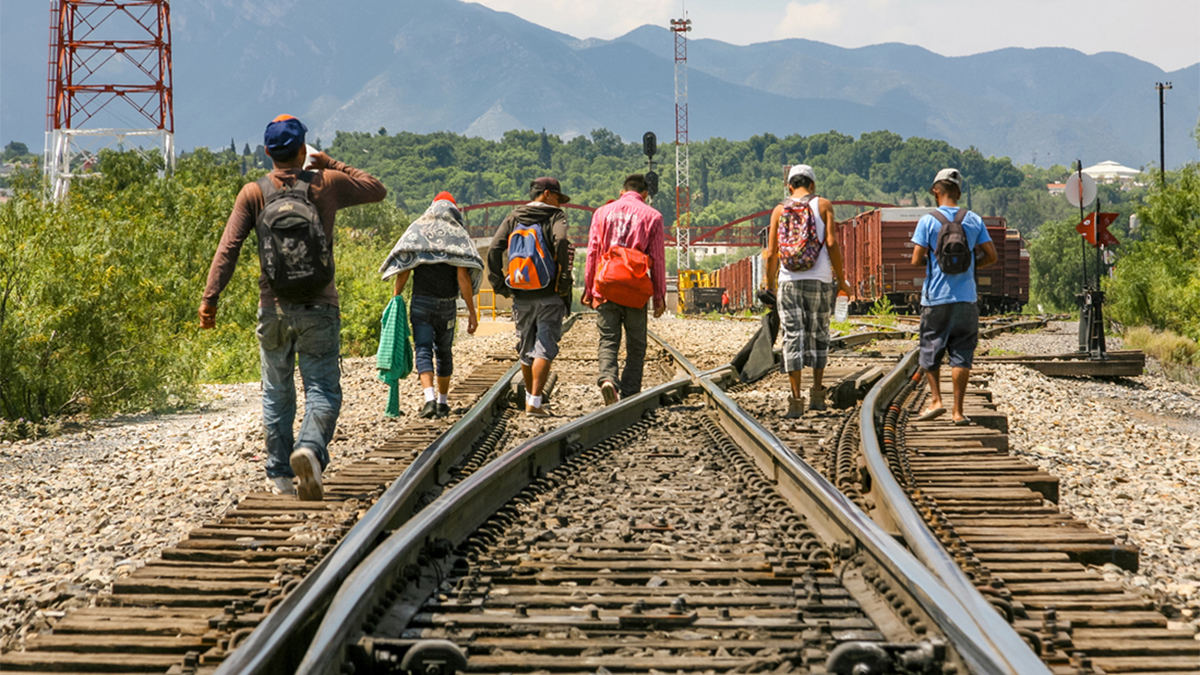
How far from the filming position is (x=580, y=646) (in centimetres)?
301

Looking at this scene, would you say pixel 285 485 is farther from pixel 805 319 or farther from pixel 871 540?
pixel 805 319

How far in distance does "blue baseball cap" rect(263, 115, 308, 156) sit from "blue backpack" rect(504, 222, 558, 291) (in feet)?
9.51

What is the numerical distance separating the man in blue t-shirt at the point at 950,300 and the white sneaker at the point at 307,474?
14.3 ft

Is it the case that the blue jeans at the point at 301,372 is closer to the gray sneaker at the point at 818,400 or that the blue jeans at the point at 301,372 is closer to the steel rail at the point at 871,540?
→ the steel rail at the point at 871,540

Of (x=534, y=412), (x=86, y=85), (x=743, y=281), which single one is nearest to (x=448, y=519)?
(x=534, y=412)

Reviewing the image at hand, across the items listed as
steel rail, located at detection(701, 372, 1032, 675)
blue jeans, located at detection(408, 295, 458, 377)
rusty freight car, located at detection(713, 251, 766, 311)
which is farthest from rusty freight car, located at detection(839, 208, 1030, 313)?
steel rail, located at detection(701, 372, 1032, 675)

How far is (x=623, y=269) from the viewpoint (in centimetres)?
828

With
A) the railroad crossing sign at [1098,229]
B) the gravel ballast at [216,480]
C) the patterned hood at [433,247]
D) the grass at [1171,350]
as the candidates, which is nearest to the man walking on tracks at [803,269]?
the gravel ballast at [216,480]

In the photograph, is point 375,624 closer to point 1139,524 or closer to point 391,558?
point 391,558

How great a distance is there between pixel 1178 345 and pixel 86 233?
806 inches

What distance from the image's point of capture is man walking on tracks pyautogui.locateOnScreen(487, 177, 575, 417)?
8.11 metres

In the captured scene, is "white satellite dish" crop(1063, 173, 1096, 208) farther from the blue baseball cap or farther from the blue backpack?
the blue baseball cap

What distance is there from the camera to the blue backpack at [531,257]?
809cm

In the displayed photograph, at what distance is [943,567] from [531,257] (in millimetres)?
5171
